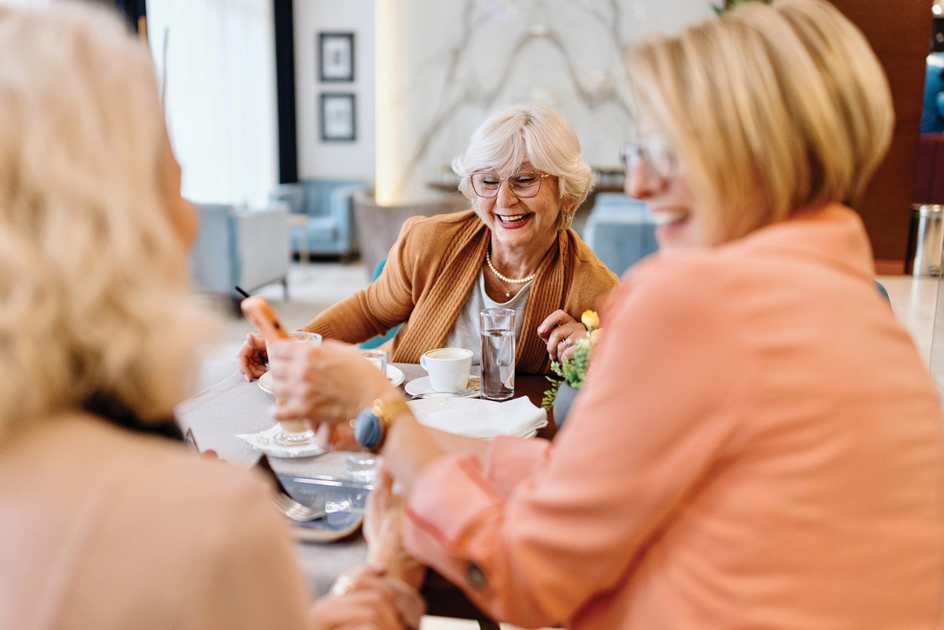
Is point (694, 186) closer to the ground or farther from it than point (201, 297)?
farther from it

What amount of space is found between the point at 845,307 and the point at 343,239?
25.2 feet

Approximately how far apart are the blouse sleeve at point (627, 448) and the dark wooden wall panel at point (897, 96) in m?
7.07

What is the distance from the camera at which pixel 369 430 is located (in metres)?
0.84

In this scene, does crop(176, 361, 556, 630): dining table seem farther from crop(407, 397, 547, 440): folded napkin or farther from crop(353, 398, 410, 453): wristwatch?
crop(353, 398, 410, 453): wristwatch

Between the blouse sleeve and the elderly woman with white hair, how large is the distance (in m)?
1.10

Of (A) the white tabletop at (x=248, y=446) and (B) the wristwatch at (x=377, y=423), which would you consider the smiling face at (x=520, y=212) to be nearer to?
(A) the white tabletop at (x=248, y=446)

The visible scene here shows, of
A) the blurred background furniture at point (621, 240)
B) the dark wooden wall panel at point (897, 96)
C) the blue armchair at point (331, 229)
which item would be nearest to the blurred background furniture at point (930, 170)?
the dark wooden wall panel at point (897, 96)

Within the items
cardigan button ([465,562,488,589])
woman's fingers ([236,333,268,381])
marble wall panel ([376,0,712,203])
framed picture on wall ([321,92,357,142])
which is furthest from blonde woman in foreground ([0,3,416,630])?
framed picture on wall ([321,92,357,142])

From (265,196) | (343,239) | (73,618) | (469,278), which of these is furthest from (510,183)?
(265,196)

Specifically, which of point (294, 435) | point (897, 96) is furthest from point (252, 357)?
point (897, 96)

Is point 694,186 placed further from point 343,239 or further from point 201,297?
point 343,239

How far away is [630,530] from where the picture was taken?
0.60 meters

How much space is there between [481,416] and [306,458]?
31 centimetres

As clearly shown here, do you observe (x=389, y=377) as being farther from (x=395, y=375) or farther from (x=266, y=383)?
(x=266, y=383)
